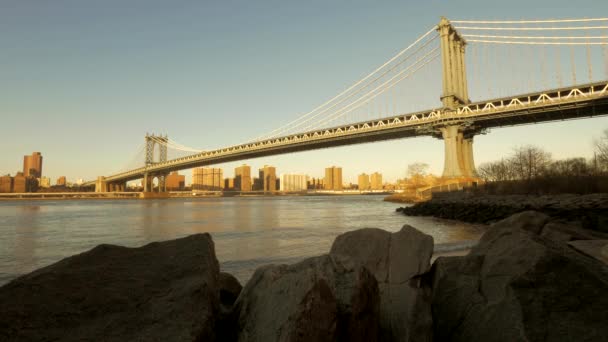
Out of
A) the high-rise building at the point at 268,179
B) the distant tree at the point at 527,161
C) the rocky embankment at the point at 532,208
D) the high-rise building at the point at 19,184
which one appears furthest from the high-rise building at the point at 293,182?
the rocky embankment at the point at 532,208

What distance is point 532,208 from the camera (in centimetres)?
1286

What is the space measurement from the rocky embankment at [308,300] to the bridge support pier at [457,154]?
30.4m

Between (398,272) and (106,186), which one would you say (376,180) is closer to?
(106,186)

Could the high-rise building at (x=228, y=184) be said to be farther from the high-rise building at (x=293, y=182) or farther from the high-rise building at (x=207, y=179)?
the high-rise building at (x=293, y=182)

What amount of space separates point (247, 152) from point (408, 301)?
4461cm

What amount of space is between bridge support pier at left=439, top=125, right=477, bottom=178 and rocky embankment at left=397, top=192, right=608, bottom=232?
418 inches

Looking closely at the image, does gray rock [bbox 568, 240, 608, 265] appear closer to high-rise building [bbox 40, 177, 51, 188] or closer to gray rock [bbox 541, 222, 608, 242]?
gray rock [bbox 541, 222, 608, 242]

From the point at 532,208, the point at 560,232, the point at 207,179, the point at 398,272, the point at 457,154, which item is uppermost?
the point at 207,179

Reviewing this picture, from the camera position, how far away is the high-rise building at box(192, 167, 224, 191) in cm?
9810

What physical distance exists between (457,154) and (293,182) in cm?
9574

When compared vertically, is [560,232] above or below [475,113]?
below

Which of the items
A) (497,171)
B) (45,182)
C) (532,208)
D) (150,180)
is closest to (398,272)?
(532,208)

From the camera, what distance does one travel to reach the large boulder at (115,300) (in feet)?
4.32

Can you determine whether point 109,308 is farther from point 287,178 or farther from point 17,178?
point 287,178
